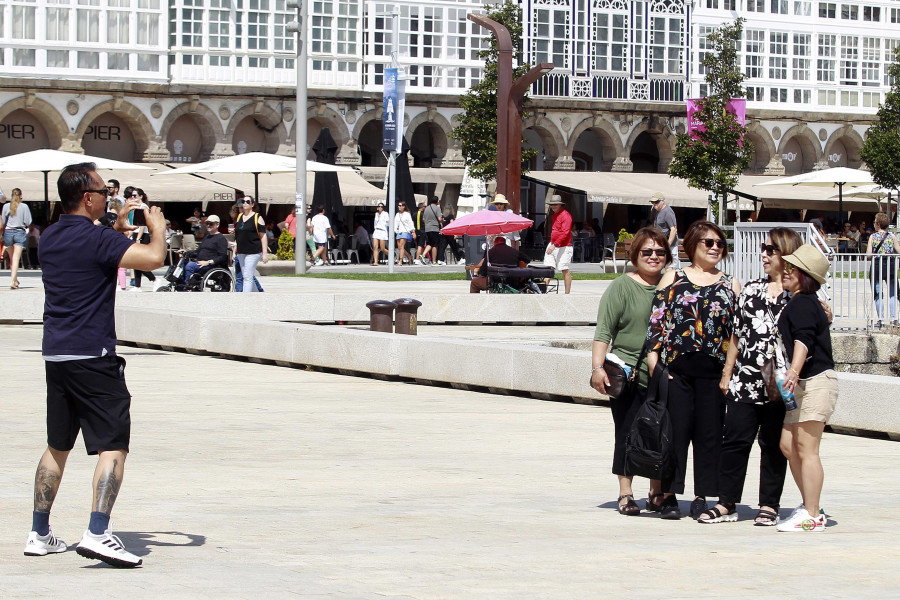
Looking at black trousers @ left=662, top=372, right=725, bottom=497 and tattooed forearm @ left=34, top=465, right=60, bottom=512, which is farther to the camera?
black trousers @ left=662, top=372, right=725, bottom=497

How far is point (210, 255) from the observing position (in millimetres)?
22031

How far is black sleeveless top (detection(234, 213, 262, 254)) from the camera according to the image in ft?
70.8

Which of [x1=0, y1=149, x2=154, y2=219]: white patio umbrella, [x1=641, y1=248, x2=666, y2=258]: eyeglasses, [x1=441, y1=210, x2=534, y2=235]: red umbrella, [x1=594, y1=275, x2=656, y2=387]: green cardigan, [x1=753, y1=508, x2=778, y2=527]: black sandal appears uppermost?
[x1=0, y1=149, x2=154, y2=219]: white patio umbrella

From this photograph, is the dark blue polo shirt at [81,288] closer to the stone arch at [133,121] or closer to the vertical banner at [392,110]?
the vertical banner at [392,110]

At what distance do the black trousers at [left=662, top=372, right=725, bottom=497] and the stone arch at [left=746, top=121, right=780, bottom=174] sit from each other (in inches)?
1862

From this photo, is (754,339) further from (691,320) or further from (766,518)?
(766,518)

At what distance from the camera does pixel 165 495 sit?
27.2ft

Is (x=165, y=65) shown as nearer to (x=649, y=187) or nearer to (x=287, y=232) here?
(x=287, y=232)

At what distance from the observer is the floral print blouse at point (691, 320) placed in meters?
7.95

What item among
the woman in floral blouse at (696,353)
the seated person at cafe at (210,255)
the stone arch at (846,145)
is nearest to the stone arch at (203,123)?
the stone arch at (846,145)

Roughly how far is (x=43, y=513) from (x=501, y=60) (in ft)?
71.2

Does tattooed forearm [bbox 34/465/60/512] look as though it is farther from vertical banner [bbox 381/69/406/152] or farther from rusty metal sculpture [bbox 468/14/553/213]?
vertical banner [bbox 381/69/406/152]

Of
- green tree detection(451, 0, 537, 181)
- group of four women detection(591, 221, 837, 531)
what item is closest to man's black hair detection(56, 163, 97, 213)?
group of four women detection(591, 221, 837, 531)

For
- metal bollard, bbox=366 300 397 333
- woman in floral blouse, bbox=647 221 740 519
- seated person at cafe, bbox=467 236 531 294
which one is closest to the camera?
woman in floral blouse, bbox=647 221 740 519
